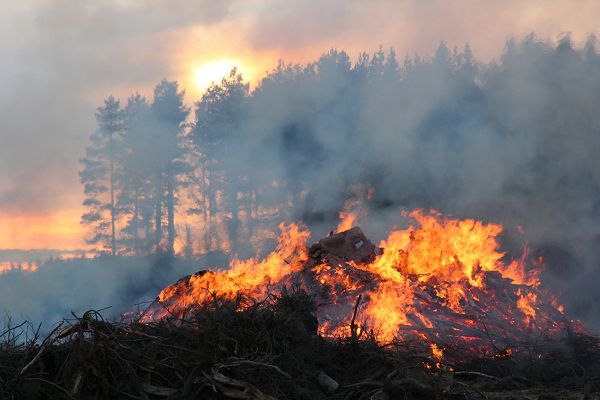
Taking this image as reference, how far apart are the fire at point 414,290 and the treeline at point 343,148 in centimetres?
383

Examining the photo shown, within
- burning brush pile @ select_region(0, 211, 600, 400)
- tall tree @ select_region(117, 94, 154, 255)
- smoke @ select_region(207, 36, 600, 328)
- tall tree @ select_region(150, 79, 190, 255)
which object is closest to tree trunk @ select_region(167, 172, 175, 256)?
tall tree @ select_region(150, 79, 190, 255)

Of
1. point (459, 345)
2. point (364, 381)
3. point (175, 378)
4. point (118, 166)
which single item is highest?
point (118, 166)

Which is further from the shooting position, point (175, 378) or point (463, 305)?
point (463, 305)

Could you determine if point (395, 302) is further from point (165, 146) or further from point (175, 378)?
point (165, 146)

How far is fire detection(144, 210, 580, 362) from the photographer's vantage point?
1101 centimetres

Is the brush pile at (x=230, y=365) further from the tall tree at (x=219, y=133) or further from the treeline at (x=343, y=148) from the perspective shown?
the tall tree at (x=219, y=133)

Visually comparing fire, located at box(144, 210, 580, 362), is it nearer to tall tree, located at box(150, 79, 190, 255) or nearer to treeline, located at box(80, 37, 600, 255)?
treeline, located at box(80, 37, 600, 255)

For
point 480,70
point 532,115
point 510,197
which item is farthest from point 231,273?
point 480,70

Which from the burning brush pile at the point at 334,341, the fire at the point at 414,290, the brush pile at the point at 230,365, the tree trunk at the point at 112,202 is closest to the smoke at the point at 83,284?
the tree trunk at the point at 112,202

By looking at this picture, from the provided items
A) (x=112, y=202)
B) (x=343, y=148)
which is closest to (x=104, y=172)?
(x=112, y=202)

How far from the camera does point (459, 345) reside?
1035 cm

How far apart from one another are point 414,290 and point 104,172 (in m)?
30.3

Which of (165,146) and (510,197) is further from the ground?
(165,146)

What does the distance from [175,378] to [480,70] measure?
19.0 meters
